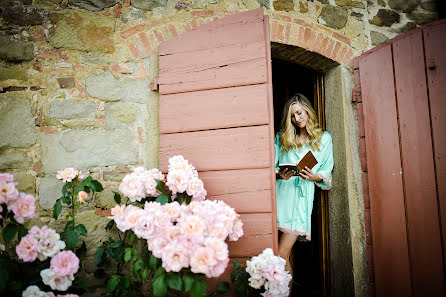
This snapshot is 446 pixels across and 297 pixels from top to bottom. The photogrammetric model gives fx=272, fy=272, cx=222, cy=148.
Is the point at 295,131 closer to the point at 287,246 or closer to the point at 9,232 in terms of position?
the point at 287,246

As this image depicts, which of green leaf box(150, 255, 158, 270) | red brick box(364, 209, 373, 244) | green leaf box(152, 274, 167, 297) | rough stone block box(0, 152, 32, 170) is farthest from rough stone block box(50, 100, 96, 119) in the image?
red brick box(364, 209, 373, 244)

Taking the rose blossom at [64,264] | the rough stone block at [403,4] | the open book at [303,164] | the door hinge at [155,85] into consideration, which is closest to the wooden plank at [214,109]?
the door hinge at [155,85]

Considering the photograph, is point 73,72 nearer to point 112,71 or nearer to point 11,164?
point 112,71

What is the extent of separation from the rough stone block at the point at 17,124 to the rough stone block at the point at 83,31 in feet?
1.70

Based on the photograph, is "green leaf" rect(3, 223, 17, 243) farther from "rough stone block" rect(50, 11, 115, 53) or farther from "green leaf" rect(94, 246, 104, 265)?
"rough stone block" rect(50, 11, 115, 53)

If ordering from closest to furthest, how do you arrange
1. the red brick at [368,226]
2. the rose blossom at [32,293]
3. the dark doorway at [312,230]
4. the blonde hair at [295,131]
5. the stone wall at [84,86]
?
the rose blossom at [32,293] → the stone wall at [84,86] → the red brick at [368,226] → the blonde hair at [295,131] → the dark doorway at [312,230]

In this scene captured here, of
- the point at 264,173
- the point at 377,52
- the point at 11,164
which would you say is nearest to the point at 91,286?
the point at 11,164

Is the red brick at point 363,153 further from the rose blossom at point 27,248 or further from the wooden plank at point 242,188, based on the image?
the rose blossom at point 27,248

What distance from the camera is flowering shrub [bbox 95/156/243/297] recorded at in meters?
1.35

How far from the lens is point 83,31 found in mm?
2080

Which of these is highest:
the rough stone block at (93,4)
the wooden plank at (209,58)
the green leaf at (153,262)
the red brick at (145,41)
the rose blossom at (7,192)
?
the rough stone block at (93,4)

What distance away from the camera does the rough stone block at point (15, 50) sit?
1.98m

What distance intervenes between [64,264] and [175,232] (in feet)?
2.22

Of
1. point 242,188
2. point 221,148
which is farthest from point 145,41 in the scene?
point 242,188
